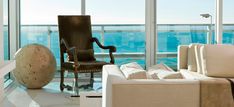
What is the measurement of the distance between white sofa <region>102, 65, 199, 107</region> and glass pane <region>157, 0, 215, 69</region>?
4577mm

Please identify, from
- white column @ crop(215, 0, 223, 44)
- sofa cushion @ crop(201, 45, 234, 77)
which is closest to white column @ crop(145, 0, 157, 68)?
white column @ crop(215, 0, 223, 44)

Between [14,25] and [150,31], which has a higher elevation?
[14,25]

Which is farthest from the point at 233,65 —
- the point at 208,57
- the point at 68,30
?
the point at 68,30

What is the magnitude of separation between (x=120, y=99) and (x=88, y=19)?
13.1 ft

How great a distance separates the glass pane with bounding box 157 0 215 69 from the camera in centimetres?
725

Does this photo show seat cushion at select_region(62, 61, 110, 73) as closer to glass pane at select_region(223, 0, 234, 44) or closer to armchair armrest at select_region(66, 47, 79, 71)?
armchair armrest at select_region(66, 47, 79, 71)

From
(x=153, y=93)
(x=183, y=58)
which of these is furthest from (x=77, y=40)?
(x=153, y=93)

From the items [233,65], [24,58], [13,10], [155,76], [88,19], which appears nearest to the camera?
[155,76]

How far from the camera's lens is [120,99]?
273 cm

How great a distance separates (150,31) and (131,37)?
397mm

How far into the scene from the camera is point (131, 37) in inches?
292

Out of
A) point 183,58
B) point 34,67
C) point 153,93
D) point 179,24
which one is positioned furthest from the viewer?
point 179,24

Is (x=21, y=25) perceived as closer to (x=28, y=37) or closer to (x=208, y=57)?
(x=28, y=37)

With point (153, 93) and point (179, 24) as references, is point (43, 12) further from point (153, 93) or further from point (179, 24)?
point (153, 93)
